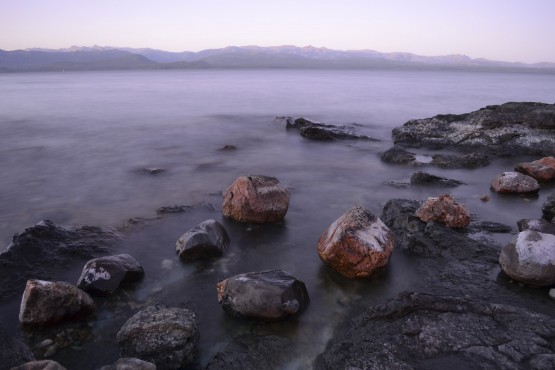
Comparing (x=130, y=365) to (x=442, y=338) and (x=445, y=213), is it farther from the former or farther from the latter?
(x=445, y=213)

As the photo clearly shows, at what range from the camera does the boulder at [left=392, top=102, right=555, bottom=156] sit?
1452 cm

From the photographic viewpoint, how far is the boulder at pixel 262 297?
16.7 ft

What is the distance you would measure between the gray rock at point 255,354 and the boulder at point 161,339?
0.33m

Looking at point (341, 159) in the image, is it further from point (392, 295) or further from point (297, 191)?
point (392, 295)

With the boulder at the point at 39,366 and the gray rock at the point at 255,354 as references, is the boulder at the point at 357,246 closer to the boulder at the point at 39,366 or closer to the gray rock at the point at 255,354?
the gray rock at the point at 255,354

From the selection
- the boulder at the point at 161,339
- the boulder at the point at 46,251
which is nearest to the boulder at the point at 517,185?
the boulder at the point at 161,339

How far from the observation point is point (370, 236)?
6305 millimetres

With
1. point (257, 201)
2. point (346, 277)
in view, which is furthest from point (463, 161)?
point (346, 277)

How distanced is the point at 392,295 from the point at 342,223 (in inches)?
52.9

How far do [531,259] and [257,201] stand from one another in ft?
15.6

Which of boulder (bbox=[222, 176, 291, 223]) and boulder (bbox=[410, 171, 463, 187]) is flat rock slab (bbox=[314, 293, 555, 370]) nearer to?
boulder (bbox=[222, 176, 291, 223])

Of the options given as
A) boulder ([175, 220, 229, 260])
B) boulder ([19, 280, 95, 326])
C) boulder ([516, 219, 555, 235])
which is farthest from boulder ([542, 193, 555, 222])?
boulder ([19, 280, 95, 326])

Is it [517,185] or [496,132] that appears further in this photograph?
[496,132]

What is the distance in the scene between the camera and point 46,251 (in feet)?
21.9
